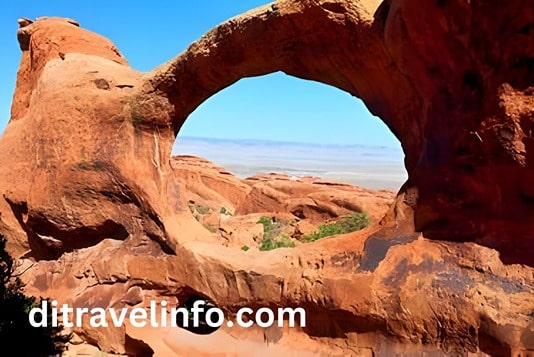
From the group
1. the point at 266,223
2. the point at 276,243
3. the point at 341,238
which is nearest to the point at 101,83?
the point at 341,238

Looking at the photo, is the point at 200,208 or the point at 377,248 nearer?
the point at 377,248

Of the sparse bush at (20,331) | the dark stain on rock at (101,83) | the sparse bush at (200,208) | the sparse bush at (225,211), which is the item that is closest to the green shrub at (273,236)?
the sparse bush at (200,208)

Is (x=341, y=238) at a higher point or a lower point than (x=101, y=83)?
lower

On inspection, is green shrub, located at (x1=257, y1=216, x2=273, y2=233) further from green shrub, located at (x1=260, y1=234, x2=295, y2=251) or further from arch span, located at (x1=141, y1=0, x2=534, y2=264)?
arch span, located at (x1=141, y1=0, x2=534, y2=264)

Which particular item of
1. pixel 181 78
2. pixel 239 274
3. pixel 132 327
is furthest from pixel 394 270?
pixel 181 78

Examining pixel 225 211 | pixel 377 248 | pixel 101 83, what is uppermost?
pixel 101 83

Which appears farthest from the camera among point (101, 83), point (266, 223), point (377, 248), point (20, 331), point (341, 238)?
point (266, 223)

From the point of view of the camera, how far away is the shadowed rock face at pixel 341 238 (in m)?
3.37

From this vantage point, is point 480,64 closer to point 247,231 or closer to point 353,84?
point 353,84

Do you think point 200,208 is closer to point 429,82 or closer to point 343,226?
point 343,226

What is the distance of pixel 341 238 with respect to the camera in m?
4.69

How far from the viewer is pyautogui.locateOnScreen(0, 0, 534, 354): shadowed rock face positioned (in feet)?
11.1

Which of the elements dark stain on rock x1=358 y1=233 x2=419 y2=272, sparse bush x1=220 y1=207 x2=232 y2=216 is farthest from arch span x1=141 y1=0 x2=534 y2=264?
sparse bush x1=220 y1=207 x2=232 y2=216

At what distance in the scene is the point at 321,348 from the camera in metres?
4.22
